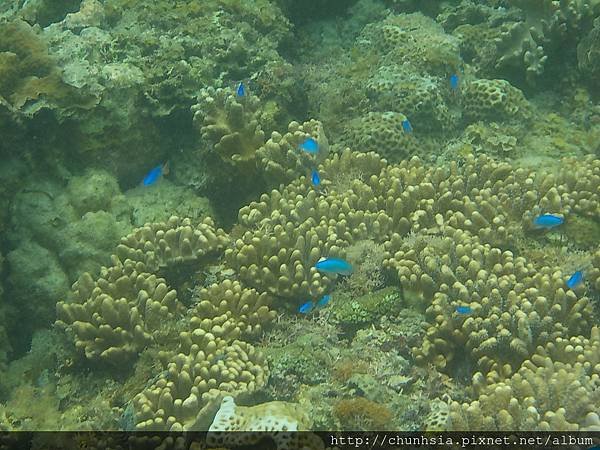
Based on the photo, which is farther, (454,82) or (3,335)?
(454,82)

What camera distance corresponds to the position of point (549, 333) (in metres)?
4.25

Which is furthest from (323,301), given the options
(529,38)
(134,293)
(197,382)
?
(529,38)

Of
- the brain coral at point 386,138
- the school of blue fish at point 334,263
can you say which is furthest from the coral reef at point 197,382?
the brain coral at point 386,138

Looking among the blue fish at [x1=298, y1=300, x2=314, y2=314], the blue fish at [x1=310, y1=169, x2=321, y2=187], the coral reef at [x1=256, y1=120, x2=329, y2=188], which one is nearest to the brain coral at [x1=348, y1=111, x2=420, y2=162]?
the coral reef at [x1=256, y1=120, x2=329, y2=188]

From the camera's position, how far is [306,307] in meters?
4.66

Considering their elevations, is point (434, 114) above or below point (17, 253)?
above

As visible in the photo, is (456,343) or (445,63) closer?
(456,343)

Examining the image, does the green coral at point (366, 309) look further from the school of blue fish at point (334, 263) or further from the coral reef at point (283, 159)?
the coral reef at point (283, 159)

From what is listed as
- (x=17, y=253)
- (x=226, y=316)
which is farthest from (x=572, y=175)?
(x=17, y=253)

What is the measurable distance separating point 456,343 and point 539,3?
5939 millimetres

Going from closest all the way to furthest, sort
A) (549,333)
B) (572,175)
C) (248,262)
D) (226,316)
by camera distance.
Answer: (549,333) → (226,316) → (248,262) → (572,175)

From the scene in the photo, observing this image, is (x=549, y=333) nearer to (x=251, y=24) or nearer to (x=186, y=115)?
(x=186, y=115)

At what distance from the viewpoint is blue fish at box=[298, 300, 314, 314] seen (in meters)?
4.66

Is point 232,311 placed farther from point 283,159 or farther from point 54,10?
point 54,10
